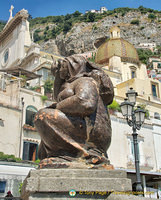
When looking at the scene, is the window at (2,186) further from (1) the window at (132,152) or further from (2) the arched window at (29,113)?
(1) the window at (132,152)

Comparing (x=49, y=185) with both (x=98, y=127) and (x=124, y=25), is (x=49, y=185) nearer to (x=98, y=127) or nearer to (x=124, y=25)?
(x=98, y=127)

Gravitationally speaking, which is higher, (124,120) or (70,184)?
(124,120)

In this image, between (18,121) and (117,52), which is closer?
(18,121)

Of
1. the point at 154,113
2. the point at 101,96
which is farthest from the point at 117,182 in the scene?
the point at 154,113

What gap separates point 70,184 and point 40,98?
788 inches

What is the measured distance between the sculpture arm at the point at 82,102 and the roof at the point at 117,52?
39007 millimetres

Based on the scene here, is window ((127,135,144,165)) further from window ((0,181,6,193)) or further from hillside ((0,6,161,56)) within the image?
hillside ((0,6,161,56))

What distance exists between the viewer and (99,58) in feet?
144

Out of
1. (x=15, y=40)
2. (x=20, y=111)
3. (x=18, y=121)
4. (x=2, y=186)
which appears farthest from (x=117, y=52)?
(x=2, y=186)

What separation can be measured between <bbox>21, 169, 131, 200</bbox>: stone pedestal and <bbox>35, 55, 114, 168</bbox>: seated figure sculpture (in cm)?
23

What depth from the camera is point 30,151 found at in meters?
20.7

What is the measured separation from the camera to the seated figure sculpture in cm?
361

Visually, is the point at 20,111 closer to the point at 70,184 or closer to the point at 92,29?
the point at 70,184

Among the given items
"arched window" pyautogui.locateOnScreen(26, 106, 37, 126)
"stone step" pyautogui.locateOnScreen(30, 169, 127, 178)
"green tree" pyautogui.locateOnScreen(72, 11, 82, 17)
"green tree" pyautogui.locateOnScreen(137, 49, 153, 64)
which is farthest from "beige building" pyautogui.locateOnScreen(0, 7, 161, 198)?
"green tree" pyautogui.locateOnScreen(72, 11, 82, 17)
